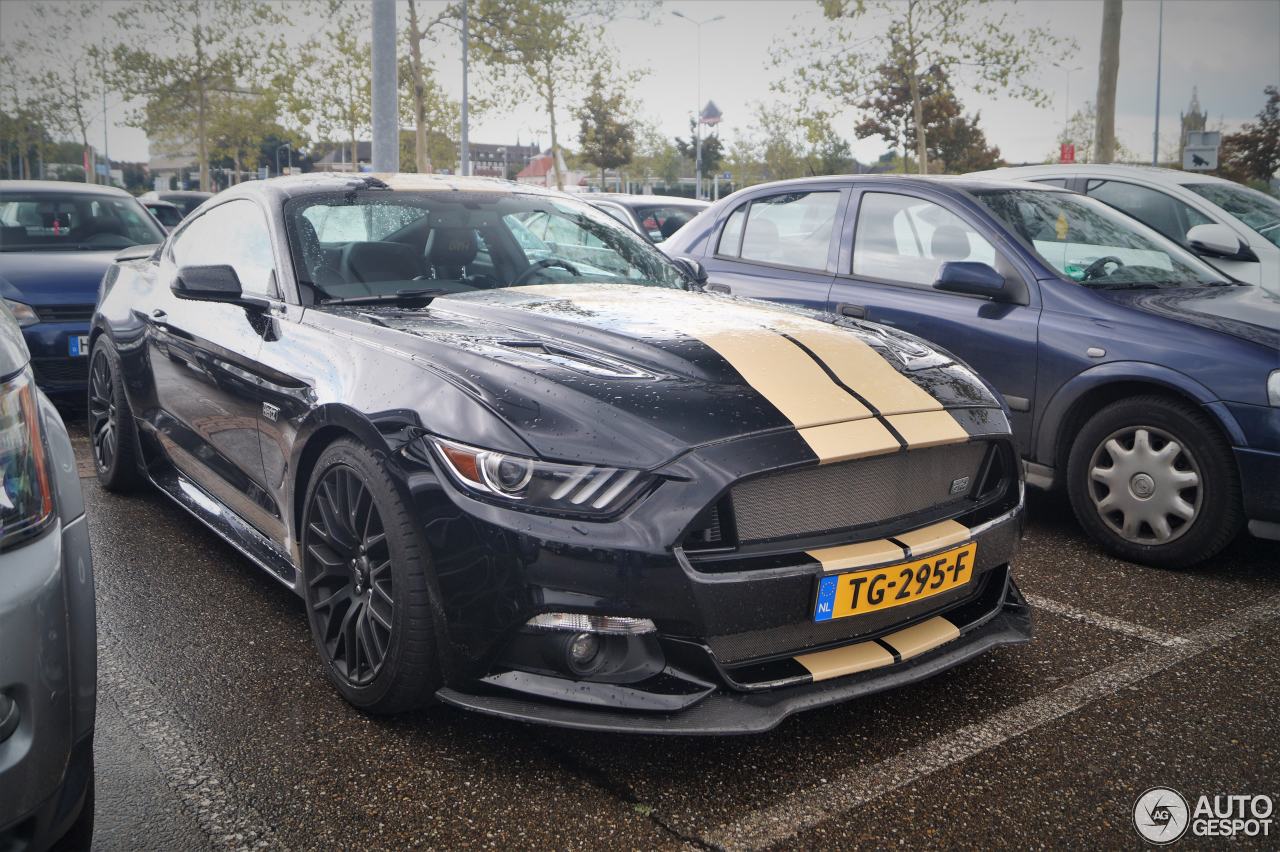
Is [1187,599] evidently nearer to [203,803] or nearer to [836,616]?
[836,616]

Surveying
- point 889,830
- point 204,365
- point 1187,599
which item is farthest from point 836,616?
point 204,365

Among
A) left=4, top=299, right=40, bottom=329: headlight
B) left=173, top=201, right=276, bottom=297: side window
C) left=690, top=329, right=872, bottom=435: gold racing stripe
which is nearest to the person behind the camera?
left=690, top=329, right=872, bottom=435: gold racing stripe

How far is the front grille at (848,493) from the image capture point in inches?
93.1

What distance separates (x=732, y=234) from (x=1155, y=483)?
268cm

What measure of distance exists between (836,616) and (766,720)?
0.97 ft

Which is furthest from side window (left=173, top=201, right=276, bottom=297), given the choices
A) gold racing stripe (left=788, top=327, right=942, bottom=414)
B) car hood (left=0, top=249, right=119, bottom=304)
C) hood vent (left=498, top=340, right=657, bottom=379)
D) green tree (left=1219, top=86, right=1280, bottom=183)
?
green tree (left=1219, top=86, right=1280, bottom=183)

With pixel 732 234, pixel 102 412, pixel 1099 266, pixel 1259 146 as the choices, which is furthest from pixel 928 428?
pixel 1259 146

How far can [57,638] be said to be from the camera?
1.69 meters

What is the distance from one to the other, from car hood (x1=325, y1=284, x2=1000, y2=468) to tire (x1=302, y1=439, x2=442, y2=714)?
34 cm

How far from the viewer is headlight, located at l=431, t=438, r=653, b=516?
2.27m

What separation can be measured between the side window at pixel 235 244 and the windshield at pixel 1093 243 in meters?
3.09

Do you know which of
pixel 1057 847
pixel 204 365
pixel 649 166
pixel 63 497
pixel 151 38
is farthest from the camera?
pixel 649 166

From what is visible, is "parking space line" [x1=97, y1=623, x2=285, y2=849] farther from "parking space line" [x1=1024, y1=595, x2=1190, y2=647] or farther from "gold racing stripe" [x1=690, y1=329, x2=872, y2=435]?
"parking space line" [x1=1024, y1=595, x2=1190, y2=647]

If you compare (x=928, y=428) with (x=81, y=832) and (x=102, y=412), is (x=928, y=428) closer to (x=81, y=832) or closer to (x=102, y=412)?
(x=81, y=832)
